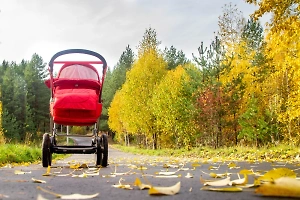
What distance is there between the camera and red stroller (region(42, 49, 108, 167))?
6.17m

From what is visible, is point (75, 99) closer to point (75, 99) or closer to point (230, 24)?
point (75, 99)

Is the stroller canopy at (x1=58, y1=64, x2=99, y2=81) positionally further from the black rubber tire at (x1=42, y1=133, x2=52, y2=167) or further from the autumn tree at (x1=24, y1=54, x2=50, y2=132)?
the autumn tree at (x1=24, y1=54, x2=50, y2=132)

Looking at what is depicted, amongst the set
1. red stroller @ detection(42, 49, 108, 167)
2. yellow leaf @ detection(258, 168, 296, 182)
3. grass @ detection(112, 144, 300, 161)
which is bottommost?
grass @ detection(112, 144, 300, 161)

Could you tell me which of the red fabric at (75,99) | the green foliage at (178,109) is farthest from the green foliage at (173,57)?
the red fabric at (75,99)

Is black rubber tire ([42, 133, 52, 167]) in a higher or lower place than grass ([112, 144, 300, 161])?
higher


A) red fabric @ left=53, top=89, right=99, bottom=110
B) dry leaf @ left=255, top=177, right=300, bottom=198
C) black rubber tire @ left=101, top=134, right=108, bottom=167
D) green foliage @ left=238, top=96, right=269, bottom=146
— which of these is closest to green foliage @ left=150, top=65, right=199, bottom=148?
green foliage @ left=238, top=96, right=269, bottom=146

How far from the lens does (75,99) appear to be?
615 centimetres

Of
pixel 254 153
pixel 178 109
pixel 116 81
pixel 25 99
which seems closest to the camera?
pixel 254 153

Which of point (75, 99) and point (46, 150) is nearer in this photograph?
point (75, 99)

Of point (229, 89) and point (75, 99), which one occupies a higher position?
point (229, 89)

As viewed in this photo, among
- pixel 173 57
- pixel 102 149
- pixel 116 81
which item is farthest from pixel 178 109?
pixel 116 81

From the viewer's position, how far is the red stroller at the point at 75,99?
6168 mm

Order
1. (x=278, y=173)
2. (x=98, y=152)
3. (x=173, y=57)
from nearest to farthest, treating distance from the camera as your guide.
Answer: (x=278, y=173), (x=98, y=152), (x=173, y=57)

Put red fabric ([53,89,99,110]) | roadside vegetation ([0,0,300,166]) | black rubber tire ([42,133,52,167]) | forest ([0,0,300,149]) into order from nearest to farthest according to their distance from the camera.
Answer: red fabric ([53,89,99,110])
black rubber tire ([42,133,52,167])
roadside vegetation ([0,0,300,166])
forest ([0,0,300,149])
